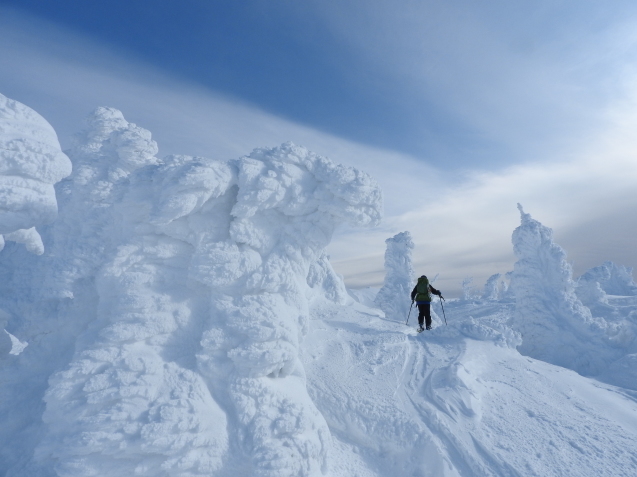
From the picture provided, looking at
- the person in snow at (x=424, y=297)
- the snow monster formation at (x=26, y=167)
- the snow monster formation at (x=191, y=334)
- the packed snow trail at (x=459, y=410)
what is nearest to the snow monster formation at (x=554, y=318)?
the packed snow trail at (x=459, y=410)

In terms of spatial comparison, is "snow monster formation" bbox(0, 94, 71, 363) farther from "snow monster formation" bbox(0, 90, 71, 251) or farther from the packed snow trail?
the packed snow trail

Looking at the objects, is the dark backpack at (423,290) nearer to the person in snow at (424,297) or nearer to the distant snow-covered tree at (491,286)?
the person in snow at (424,297)

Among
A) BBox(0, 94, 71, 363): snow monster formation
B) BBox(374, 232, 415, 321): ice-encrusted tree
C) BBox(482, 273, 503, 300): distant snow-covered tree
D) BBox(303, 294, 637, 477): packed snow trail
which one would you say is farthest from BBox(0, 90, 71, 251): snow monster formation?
BBox(482, 273, 503, 300): distant snow-covered tree

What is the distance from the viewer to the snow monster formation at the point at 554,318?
1339 centimetres

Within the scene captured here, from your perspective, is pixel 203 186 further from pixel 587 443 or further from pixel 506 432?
pixel 587 443

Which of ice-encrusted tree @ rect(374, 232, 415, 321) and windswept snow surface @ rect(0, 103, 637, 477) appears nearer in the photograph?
windswept snow surface @ rect(0, 103, 637, 477)

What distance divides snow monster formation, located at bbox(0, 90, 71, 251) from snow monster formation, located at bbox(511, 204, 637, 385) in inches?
651

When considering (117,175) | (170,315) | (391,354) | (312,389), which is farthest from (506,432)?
(117,175)

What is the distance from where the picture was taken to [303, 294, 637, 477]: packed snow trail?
557 centimetres

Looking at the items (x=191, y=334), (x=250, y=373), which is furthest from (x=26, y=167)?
(x=250, y=373)

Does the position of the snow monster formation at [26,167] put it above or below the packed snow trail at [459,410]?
above

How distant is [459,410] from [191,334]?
491cm

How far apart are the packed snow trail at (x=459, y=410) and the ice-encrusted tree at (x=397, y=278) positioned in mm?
14888

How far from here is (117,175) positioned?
14984 mm
